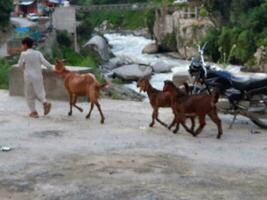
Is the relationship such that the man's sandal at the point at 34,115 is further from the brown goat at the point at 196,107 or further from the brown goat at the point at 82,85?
the brown goat at the point at 196,107

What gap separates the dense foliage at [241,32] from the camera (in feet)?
150

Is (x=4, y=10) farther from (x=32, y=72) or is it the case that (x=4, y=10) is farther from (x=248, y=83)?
(x=248, y=83)

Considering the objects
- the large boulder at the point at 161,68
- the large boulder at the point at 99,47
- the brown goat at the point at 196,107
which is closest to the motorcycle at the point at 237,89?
the brown goat at the point at 196,107

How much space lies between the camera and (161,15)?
71.1 metres

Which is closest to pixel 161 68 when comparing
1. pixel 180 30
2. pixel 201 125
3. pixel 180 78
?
pixel 180 30

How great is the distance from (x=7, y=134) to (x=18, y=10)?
246 feet

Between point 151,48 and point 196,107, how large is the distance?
57035 millimetres

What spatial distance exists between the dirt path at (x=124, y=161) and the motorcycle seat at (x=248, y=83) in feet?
2.38

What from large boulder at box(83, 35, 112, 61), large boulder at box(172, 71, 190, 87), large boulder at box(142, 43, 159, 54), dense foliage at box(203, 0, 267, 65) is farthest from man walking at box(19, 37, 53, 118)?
large boulder at box(142, 43, 159, 54)

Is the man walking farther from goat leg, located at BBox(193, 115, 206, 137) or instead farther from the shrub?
the shrub

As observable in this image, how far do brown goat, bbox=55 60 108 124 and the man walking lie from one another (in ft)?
→ 1.23

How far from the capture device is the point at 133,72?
42.8 metres

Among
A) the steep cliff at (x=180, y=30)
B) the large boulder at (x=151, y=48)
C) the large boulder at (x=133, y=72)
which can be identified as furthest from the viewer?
the large boulder at (x=151, y=48)

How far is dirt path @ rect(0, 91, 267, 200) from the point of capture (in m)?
7.02
